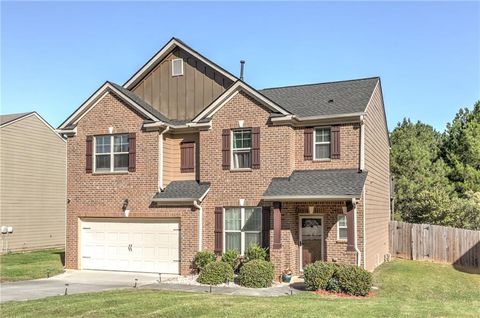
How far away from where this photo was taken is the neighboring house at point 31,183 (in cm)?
2945

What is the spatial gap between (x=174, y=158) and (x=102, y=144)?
323cm

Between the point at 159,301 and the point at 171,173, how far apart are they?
9.04 m

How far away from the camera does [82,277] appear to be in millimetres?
20141

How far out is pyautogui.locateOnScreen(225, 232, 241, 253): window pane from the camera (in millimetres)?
19953

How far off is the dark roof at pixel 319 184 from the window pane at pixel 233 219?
5.96ft

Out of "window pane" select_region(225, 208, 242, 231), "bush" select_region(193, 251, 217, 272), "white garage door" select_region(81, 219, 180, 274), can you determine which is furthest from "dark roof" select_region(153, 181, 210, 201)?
"bush" select_region(193, 251, 217, 272)

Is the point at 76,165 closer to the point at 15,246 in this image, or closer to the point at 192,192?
the point at 192,192

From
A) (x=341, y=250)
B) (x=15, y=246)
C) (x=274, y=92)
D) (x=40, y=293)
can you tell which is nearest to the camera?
(x=40, y=293)

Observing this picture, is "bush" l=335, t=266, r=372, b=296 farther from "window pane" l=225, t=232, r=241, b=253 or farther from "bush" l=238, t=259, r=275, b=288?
"window pane" l=225, t=232, r=241, b=253

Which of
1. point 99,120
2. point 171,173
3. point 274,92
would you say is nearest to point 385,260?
point 274,92

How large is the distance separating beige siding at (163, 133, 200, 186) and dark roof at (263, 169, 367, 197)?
13.4 ft

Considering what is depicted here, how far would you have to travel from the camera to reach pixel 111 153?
22250mm

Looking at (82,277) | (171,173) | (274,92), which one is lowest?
(82,277)

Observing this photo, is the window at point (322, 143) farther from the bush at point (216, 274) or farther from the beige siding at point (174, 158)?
the bush at point (216, 274)
